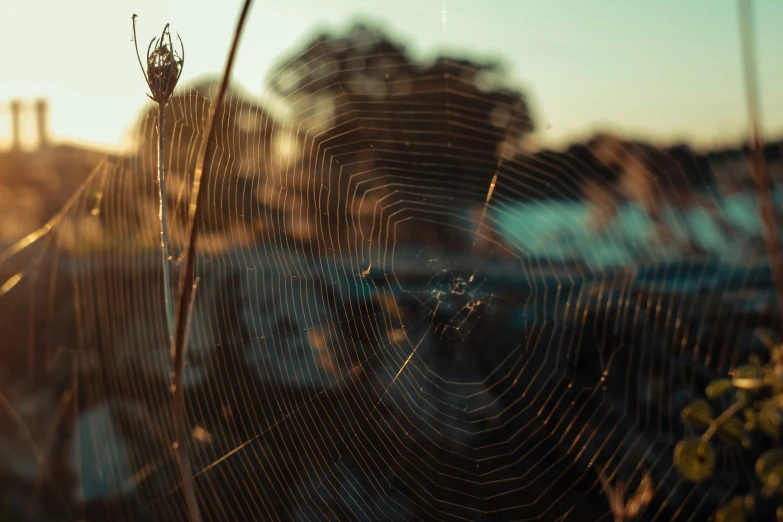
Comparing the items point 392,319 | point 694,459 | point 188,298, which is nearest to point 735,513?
point 694,459

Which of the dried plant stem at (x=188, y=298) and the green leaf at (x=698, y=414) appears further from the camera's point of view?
the green leaf at (x=698, y=414)

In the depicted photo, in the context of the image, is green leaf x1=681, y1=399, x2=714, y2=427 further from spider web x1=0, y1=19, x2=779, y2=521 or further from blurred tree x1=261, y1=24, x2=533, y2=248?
blurred tree x1=261, y1=24, x2=533, y2=248

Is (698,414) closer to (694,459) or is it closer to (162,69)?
(694,459)

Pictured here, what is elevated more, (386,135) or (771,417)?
(386,135)

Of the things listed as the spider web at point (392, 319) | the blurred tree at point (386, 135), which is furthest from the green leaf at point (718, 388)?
the blurred tree at point (386, 135)

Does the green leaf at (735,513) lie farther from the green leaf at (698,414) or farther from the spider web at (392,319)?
the spider web at (392,319)
